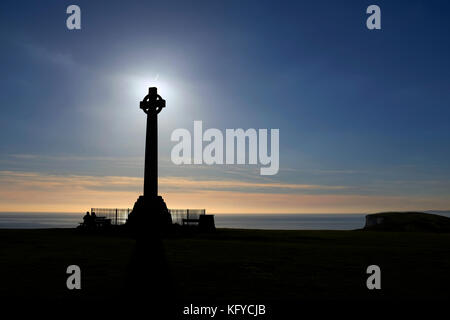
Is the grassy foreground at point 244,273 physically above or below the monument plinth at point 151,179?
below

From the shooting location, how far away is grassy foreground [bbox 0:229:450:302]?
817cm

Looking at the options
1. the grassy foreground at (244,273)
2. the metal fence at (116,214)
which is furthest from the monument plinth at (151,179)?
the metal fence at (116,214)

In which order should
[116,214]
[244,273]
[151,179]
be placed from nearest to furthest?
[151,179] → [244,273] → [116,214]

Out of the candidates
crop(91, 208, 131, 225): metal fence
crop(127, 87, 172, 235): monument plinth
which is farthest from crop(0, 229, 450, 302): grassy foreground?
crop(91, 208, 131, 225): metal fence

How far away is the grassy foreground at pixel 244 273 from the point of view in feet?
26.8

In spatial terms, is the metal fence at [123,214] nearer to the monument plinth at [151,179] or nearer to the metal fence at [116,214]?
the metal fence at [116,214]

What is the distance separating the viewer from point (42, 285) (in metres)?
8.88

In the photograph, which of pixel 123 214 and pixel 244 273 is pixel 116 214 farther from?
pixel 244 273

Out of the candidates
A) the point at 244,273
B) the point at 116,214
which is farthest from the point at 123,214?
the point at 244,273

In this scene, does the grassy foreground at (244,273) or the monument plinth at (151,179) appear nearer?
the grassy foreground at (244,273)

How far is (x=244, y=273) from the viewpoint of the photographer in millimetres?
10672

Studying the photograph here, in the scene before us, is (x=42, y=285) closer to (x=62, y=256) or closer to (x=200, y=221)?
(x=62, y=256)

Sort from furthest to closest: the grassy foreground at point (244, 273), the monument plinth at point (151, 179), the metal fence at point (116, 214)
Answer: the metal fence at point (116, 214)
the monument plinth at point (151, 179)
the grassy foreground at point (244, 273)

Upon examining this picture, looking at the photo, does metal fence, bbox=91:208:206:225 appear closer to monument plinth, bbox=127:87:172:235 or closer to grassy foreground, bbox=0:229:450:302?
grassy foreground, bbox=0:229:450:302
